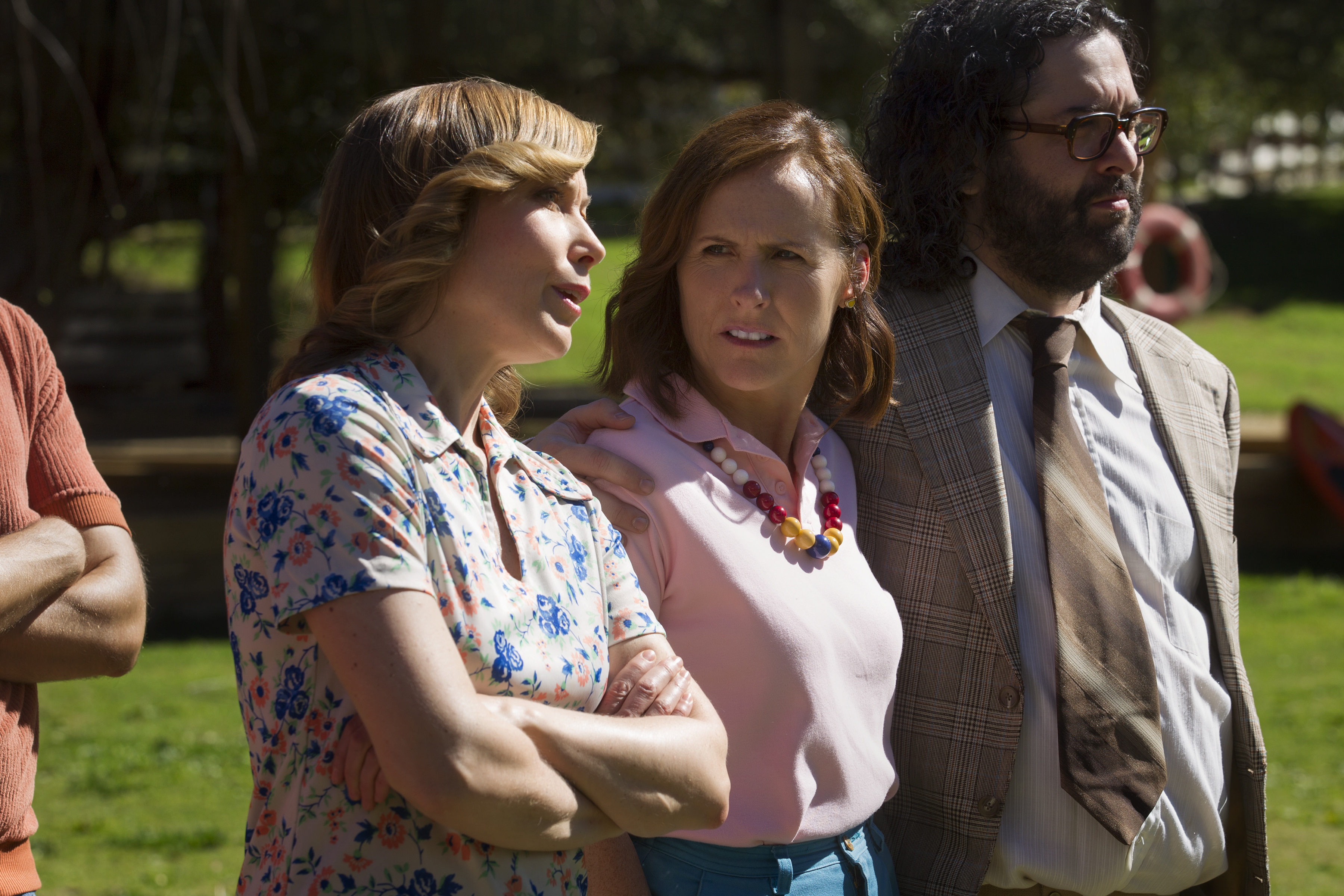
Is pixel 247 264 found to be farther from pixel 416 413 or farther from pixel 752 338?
pixel 416 413

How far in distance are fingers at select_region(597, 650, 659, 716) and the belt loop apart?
16.2 inches

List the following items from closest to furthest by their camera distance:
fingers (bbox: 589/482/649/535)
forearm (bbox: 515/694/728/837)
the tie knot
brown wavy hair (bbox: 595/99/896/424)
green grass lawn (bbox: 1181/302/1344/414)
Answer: forearm (bbox: 515/694/728/837) → fingers (bbox: 589/482/649/535) → brown wavy hair (bbox: 595/99/896/424) → the tie knot → green grass lawn (bbox: 1181/302/1344/414)

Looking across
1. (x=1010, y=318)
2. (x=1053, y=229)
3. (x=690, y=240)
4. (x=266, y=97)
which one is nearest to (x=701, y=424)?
(x=690, y=240)

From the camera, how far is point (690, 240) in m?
2.07

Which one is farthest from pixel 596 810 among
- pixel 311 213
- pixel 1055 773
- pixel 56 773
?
pixel 311 213

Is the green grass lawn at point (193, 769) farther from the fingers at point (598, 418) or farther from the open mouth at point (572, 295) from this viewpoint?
the open mouth at point (572, 295)

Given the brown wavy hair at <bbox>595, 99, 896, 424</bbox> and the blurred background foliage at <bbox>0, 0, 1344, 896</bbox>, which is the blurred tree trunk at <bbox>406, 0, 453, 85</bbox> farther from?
the brown wavy hair at <bbox>595, 99, 896, 424</bbox>

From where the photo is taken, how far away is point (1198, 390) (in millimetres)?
2434

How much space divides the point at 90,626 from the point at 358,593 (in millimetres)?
826

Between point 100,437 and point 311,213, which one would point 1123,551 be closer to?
point 311,213

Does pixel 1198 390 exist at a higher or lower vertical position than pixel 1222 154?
higher

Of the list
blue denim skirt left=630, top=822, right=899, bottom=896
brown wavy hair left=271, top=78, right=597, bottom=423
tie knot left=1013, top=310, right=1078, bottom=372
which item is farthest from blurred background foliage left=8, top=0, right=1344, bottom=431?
blue denim skirt left=630, top=822, right=899, bottom=896

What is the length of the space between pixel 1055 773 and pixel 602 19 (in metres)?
5.23

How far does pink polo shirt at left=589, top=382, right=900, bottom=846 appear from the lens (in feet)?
6.07
